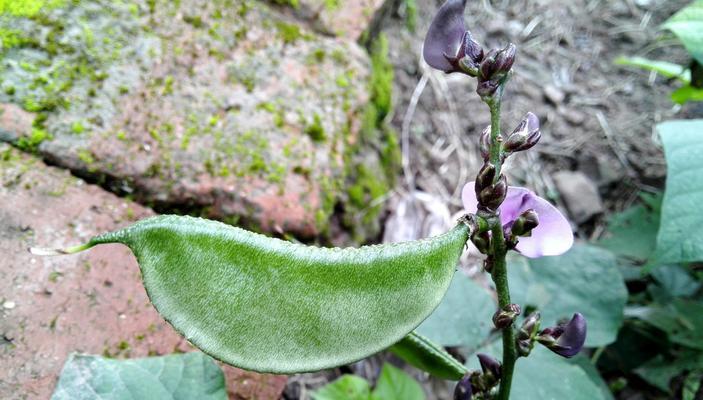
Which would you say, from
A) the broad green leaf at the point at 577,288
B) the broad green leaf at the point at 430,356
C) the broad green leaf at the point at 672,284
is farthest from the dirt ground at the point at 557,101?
the broad green leaf at the point at 430,356

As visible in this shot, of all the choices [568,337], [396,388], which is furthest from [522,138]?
[396,388]

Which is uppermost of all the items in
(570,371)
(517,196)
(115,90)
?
(517,196)

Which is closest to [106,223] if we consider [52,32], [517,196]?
[52,32]

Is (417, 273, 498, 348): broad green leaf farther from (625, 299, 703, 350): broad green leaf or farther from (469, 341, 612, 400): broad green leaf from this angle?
(625, 299, 703, 350): broad green leaf

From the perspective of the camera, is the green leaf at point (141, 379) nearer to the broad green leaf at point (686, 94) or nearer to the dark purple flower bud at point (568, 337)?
the dark purple flower bud at point (568, 337)

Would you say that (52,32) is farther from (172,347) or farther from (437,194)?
(437,194)

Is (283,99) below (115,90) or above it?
above
